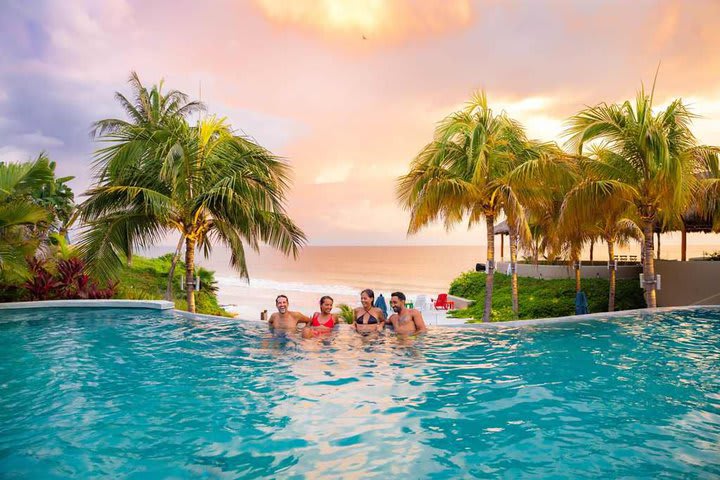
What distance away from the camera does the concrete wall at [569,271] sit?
2056cm

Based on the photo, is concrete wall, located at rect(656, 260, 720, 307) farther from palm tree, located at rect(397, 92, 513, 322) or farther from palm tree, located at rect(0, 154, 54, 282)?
palm tree, located at rect(0, 154, 54, 282)

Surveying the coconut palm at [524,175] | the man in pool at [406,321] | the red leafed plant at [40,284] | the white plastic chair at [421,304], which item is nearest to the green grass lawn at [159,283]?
the red leafed plant at [40,284]

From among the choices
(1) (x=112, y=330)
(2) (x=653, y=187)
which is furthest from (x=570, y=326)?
(1) (x=112, y=330)

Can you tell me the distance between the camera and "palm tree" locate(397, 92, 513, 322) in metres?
12.0

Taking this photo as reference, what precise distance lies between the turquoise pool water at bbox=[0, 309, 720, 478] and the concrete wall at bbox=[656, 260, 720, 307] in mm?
7367

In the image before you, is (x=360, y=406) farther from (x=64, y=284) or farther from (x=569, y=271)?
(x=569, y=271)

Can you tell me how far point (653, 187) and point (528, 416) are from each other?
27.8 feet

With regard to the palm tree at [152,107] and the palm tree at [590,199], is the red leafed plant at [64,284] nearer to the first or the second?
the palm tree at [152,107]

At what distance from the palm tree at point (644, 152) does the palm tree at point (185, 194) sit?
753 centimetres

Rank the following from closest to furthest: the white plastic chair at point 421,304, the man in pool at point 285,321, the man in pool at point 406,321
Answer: the man in pool at point 406,321 → the man in pool at point 285,321 → the white plastic chair at point 421,304

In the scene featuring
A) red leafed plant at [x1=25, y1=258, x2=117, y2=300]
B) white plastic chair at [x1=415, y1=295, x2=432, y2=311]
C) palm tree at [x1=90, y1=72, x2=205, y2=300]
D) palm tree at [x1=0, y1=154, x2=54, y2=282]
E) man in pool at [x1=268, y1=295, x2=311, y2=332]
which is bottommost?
white plastic chair at [x1=415, y1=295, x2=432, y2=311]

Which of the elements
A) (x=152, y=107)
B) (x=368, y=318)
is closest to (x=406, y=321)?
(x=368, y=318)

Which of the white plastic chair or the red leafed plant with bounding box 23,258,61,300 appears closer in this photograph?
the red leafed plant with bounding box 23,258,61,300

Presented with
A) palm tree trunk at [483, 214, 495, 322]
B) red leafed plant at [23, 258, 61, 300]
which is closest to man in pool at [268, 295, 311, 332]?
palm tree trunk at [483, 214, 495, 322]
